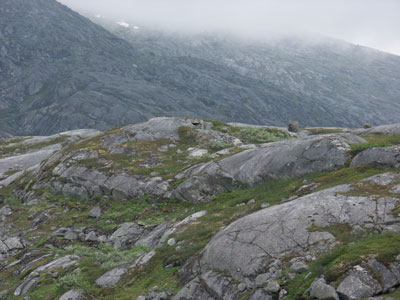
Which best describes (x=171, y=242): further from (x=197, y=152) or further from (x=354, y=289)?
(x=197, y=152)

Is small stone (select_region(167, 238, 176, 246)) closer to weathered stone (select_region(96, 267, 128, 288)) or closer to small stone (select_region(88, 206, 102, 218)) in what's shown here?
weathered stone (select_region(96, 267, 128, 288))

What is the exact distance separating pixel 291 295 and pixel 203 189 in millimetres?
17914

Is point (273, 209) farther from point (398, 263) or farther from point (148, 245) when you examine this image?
point (148, 245)

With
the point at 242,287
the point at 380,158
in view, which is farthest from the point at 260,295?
the point at 380,158

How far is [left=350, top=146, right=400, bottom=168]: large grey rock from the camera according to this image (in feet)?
62.5

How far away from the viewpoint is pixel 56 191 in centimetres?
3559

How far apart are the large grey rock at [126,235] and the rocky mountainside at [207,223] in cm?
9

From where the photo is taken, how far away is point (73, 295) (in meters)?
15.6

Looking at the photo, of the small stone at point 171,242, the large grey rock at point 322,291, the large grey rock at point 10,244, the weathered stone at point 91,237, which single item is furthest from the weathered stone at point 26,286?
the large grey rock at point 322,291

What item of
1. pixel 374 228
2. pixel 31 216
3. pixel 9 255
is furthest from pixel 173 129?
pixel 374 228

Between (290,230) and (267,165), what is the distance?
13108 millimetres

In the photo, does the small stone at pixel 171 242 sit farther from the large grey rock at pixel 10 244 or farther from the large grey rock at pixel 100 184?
the large grey rock at pixel 10 244

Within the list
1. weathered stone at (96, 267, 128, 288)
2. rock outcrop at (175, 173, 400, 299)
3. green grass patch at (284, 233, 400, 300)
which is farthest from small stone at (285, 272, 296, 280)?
weathered stone at (96, 267, 128, 288)

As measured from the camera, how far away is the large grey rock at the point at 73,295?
607 inches
